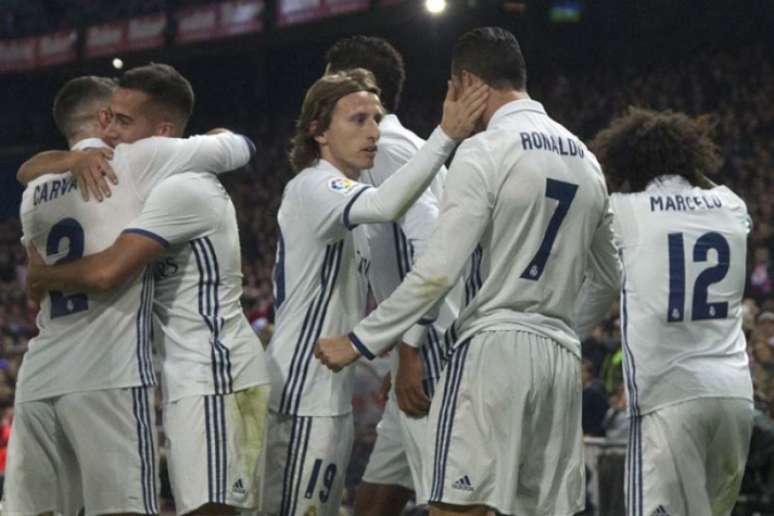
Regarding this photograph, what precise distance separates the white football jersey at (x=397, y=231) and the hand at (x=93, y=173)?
103 centimetres

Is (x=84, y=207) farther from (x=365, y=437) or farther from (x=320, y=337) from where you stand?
(x=365, y=437)

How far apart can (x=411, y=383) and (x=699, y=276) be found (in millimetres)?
1430

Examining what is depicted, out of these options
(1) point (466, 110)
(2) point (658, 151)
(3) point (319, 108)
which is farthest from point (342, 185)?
(2) point (658, 151)

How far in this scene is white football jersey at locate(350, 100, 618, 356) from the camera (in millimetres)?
4770

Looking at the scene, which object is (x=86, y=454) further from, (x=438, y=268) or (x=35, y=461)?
(x=438, y=268)

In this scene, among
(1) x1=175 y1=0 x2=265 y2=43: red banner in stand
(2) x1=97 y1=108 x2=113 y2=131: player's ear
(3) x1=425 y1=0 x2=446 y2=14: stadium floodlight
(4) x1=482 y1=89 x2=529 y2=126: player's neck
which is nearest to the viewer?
(4) x1=482 y1=89 x2=529 y2=126: player's neck

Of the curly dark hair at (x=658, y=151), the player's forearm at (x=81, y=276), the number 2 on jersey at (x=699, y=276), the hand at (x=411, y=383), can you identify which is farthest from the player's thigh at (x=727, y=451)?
the player's forearm at (x=81, y=276)

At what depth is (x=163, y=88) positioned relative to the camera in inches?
211

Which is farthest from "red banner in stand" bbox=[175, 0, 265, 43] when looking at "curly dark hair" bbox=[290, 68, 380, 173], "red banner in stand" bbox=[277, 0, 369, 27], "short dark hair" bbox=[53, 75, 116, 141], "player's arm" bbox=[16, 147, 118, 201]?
"player's arm" bbox=[16, 147, 118, 201]

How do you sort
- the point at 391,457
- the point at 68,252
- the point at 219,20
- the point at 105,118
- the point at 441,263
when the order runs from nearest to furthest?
the point at 441,263
the point at 68,252
the point at 105,118
the point at 391,457
the point at 219,20

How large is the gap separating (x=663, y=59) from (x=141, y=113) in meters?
21.8

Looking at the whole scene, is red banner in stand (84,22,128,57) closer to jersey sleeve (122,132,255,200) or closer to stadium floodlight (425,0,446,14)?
stadium floodlight (425,0,446,14)

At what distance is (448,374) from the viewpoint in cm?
490

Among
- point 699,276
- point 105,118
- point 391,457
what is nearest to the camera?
point 105,118
